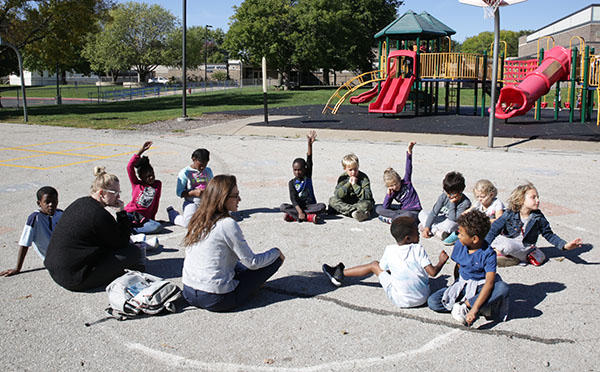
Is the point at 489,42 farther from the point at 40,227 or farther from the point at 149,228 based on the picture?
the point at 40,227

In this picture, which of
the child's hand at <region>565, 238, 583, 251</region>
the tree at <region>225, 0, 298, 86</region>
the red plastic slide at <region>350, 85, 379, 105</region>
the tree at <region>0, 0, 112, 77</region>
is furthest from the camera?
the tree at <region>225, 0, 298, 86</region>

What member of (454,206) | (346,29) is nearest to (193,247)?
(454,206)

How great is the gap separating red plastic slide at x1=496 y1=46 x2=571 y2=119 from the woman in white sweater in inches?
663

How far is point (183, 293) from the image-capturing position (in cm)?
477

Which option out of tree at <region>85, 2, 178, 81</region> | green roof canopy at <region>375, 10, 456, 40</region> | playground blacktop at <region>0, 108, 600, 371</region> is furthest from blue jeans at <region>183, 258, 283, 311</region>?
tree at <region>85, 2, 178, 81</region>

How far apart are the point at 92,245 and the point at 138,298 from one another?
2.40 feet

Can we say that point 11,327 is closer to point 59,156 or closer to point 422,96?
point 59,156

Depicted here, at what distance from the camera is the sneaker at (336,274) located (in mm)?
5320

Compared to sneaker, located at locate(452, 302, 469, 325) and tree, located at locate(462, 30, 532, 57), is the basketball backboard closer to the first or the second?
sneaker, located at locate(452, 302, 469, 325)

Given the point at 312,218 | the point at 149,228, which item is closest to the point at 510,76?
the point at 312,218

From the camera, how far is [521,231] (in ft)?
19.3

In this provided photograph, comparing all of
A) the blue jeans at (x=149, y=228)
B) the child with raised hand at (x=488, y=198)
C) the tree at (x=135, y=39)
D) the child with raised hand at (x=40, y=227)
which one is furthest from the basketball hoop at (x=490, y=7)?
the tree at (x=135, y=39)

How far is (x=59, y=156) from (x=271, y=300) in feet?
35.6

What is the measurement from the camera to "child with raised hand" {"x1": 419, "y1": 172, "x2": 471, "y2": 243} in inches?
266
